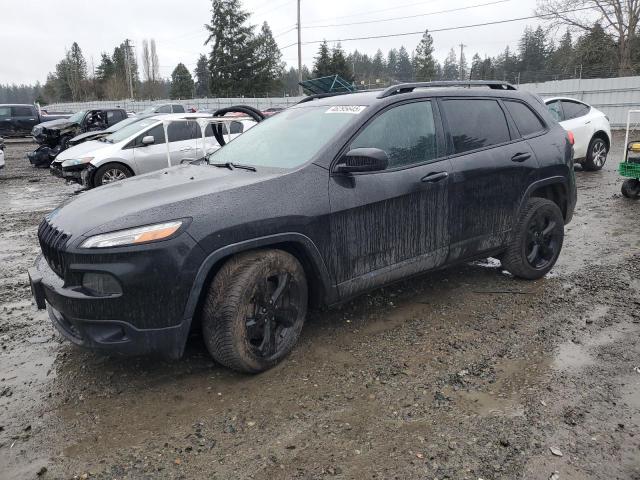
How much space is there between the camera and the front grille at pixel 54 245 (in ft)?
9.45

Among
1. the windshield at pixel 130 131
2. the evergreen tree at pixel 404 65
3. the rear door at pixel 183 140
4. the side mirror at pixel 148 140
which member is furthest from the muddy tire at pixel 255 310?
the evergreen tree at pixel 404 65

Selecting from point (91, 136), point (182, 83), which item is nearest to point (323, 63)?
point (182, 83)

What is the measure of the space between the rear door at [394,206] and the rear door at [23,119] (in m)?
26.8

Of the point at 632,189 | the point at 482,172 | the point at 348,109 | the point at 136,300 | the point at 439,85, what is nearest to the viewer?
the point at 136,300

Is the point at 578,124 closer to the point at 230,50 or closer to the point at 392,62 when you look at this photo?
the point at 230,50

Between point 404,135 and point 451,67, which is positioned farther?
point 451,67

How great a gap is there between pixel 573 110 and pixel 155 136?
353 inches

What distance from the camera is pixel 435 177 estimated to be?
380cm

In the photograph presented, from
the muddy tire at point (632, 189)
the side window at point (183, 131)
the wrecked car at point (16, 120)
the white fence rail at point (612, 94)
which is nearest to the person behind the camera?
the muddy tire at point (632, 189)

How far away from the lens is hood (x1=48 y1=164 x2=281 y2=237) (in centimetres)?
285

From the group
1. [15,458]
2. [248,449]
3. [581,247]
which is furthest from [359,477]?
[581,247]

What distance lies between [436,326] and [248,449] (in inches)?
74.5

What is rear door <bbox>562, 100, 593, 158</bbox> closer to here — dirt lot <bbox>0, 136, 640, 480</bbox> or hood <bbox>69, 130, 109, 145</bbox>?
dirt lot <bbox>0, 136, 640, 480</bbox>

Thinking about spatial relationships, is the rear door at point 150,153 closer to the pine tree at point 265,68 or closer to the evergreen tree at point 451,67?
the pine tree at point 265,68
